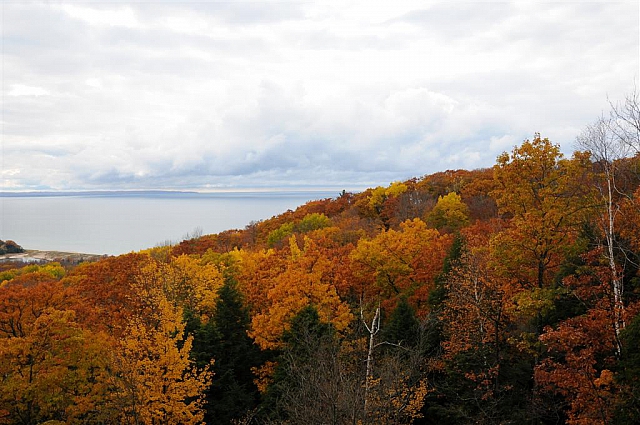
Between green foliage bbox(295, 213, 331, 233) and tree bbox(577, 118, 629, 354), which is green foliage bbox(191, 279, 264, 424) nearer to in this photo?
tree bbox(577, 118, 629, 354)

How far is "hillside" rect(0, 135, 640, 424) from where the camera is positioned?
15.9 m

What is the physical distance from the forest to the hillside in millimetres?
97

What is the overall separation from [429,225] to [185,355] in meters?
39.2

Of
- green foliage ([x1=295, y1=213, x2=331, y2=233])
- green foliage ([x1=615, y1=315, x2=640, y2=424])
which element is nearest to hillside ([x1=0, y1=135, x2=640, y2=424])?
green foliage ([x1=615, y1=315, x2=640, y2=424])

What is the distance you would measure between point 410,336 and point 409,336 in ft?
0.23

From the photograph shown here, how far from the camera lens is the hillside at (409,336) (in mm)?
15938

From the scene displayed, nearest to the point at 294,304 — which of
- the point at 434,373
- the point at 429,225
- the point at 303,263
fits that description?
the point at 303,263

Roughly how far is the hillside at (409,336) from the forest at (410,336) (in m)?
0.10

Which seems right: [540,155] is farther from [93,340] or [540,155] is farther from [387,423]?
[93,340]

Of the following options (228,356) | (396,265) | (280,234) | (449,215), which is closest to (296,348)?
(228,356)

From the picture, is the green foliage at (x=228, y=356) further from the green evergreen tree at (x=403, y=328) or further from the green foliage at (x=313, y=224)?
the green foliage at (x=313, y=224)

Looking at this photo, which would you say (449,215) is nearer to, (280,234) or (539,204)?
(280,234)

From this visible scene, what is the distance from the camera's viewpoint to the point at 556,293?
1903 cm

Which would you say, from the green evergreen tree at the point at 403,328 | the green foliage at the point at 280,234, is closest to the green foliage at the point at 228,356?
the green evergreen tree at the point at 403,328
